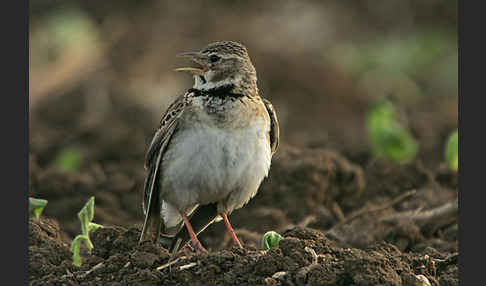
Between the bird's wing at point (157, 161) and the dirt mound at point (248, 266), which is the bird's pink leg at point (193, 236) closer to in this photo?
the bird's wing at point (157, 161)

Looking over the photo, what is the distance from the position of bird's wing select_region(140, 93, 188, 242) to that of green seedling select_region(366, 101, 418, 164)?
3.33m

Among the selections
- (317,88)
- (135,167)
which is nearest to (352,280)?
(135,167)

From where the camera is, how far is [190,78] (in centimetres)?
1134

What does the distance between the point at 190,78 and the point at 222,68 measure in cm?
507

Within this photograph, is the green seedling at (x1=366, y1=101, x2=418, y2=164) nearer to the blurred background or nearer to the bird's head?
the blurred background

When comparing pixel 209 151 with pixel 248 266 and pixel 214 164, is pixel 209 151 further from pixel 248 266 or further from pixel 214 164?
pixel 248 266

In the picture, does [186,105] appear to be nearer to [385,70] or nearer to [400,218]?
[400,218]

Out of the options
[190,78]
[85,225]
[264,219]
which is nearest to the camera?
[85,225]

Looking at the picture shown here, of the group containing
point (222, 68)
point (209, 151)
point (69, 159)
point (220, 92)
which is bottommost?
Result: point (69, 159)

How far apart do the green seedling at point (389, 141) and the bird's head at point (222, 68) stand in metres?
2.92

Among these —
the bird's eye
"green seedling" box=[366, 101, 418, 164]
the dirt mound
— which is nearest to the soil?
the dirt mound

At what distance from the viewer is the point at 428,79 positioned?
13.5 metres

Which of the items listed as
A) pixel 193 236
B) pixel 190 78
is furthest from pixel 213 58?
pixel 190 78

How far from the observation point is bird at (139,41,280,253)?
590 cm
